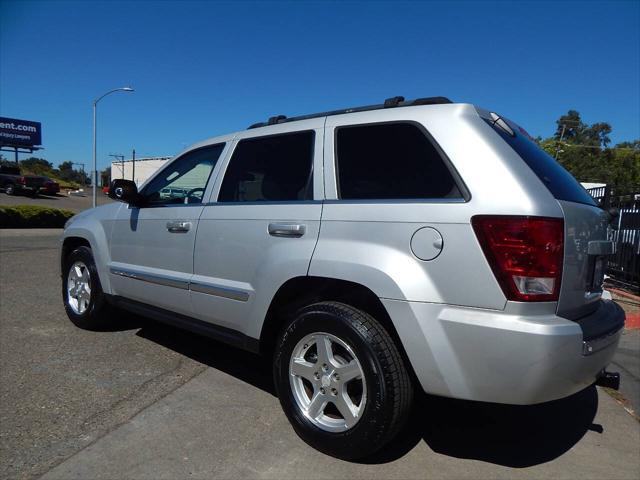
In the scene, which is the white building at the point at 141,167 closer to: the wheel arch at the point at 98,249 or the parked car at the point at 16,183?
the parked car at the point at 16,183

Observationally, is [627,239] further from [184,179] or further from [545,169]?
[184,179]

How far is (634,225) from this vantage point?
791 cm

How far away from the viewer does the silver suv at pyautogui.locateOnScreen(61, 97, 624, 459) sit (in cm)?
231

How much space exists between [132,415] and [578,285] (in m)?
2.75

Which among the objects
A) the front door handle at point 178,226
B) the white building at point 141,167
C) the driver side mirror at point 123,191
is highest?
the white building at point 141,167

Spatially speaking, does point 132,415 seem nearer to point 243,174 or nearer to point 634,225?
point 243,174

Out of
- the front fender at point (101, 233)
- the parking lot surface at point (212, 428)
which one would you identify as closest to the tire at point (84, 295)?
the front fender at point (101, 233)

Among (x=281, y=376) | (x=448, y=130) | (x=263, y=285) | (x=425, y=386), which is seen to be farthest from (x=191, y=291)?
(x=448, y=130)

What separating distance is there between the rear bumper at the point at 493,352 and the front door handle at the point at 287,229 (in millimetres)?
713

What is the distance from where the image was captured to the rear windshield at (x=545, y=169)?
2.61 meters

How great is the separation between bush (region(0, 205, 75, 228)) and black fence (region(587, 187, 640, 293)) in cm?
1853

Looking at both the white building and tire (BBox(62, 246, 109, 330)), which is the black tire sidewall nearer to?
tire (BBox(62, 246, 109, 330))

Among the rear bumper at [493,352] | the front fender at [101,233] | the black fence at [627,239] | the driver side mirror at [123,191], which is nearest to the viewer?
the rear bumper at [493,352]

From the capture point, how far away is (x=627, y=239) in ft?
27.0
